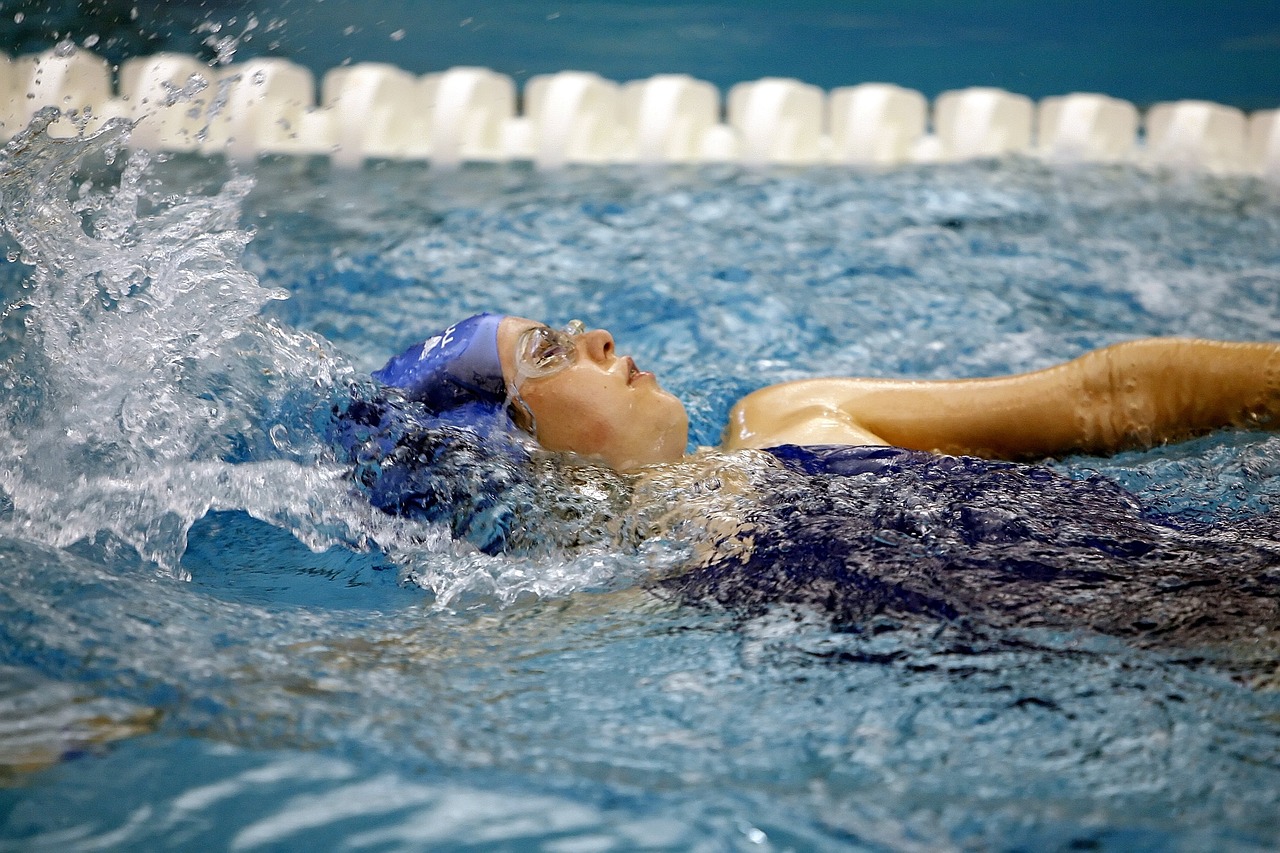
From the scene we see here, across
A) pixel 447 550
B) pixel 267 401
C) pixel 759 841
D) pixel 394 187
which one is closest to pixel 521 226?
pixel 394 187

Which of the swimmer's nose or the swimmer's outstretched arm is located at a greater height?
the swimmer's nose

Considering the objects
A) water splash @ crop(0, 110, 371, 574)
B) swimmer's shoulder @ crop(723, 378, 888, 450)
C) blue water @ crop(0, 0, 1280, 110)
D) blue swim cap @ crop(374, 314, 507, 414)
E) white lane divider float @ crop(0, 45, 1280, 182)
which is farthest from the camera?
blue water @ crop(0, 0, 1280, 110)

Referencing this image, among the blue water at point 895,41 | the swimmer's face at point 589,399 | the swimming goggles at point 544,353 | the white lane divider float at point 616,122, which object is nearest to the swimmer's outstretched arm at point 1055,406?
the swimmer's face at point 589,399

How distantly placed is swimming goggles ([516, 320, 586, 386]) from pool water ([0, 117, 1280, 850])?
0.36 meters

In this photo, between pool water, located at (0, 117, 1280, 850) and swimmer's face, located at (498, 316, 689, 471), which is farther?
swimmer's face, located at (498, 316, 689, 471)

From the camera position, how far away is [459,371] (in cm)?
222

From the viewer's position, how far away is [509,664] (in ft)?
5.30

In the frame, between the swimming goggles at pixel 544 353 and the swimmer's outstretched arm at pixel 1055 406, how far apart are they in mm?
523

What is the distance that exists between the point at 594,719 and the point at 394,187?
4611 mm

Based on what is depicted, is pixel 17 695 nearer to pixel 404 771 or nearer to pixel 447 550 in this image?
pixel 404 771

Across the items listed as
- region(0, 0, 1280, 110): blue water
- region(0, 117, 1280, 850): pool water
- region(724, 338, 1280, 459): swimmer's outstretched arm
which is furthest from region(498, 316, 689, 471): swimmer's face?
region(0, 0, 1280, 110): blue water

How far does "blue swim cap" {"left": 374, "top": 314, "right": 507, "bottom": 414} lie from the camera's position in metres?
2.21

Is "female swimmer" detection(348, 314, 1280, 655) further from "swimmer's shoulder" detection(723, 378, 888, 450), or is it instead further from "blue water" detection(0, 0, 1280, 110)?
"blue water" detection(0, 0, 1280, 110)

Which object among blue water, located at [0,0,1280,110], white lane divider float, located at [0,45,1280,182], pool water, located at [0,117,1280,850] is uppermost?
blue water, located at [0,0,1280,110]
